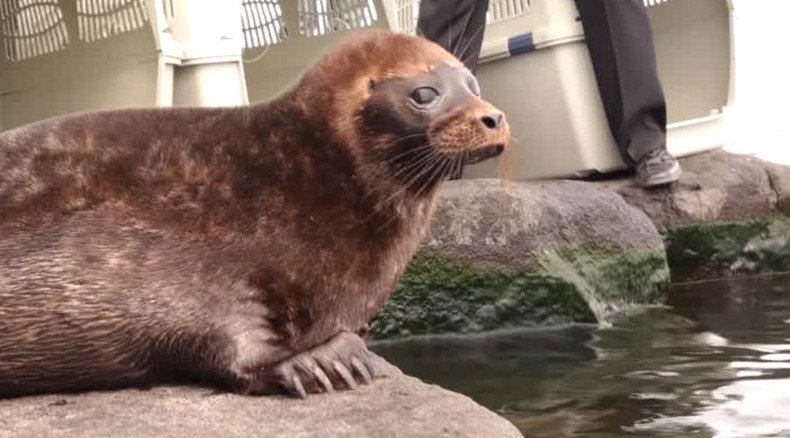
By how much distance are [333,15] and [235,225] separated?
4.45 m

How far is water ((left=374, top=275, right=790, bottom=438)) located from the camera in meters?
4.24

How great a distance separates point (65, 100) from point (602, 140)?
220 cm

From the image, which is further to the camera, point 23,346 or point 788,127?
point 788,127

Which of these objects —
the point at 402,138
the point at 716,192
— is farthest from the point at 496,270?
the point at 402,138

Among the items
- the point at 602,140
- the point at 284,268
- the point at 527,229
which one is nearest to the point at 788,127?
the point at 602,140

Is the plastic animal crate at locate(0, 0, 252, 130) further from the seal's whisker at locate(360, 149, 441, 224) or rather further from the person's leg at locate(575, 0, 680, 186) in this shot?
the seal's whisker at locate(360, 149, 441, 224)

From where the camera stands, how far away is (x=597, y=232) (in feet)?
19.7

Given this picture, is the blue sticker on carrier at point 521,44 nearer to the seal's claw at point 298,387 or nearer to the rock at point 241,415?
the rock at point 241,415

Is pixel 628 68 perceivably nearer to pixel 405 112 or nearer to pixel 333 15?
pixel 333 15

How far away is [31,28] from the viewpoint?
22.0ft

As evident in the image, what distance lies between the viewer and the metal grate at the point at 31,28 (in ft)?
21.5

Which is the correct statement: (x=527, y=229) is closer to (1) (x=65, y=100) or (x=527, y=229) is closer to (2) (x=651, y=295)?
(2) (x=651, y=295)

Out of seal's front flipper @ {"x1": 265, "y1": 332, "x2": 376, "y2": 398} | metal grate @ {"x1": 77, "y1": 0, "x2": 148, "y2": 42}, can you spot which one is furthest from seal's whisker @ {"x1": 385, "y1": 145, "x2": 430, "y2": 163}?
metal grate @ {"x1": 77, "y1": 0, "x2": 148, "y2": 42}

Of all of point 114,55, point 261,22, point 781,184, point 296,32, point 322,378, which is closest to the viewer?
point 322,378
